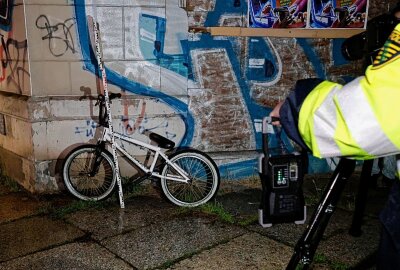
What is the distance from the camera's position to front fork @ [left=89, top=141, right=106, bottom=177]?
4.80 metres

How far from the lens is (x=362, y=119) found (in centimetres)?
138

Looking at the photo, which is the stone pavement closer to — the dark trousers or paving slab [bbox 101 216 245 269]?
paving slab [bbox 101 216 245 269]

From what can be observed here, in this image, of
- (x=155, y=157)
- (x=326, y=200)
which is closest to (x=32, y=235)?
(x=155, y=157)

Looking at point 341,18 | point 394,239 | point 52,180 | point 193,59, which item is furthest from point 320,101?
point 341,18

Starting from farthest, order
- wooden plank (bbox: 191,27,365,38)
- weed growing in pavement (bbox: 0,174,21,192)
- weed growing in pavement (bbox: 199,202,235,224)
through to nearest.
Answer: weed growing in pavement (bbox: 0,174,21,192)
wooden plank (bbox: 191,27,365,38)
weed growing in pavement (bbox: 199,202,235,224)

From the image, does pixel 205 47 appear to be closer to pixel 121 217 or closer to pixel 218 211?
pixel 218 211

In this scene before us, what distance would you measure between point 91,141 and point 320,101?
166 inches

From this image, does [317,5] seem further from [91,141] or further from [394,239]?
[394,239]

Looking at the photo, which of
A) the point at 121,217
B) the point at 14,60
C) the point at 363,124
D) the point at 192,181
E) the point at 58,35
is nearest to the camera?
the point at 363,124

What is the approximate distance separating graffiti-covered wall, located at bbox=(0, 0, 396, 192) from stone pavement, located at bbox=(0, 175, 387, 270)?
816 millimetres

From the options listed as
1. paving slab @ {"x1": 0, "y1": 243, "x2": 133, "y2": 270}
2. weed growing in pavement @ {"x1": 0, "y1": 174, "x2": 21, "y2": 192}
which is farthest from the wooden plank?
weed growing in pavement @ {"x1": 0, "y1": 174, "x2": 21, "y2": 192}

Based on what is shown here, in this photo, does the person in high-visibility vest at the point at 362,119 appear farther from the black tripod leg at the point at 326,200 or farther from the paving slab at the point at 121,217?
the paving slab at the point at 121,217

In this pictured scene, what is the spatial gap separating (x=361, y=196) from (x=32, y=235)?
3.33 meters

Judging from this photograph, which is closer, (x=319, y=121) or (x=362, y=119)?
(x=362, y=119)
